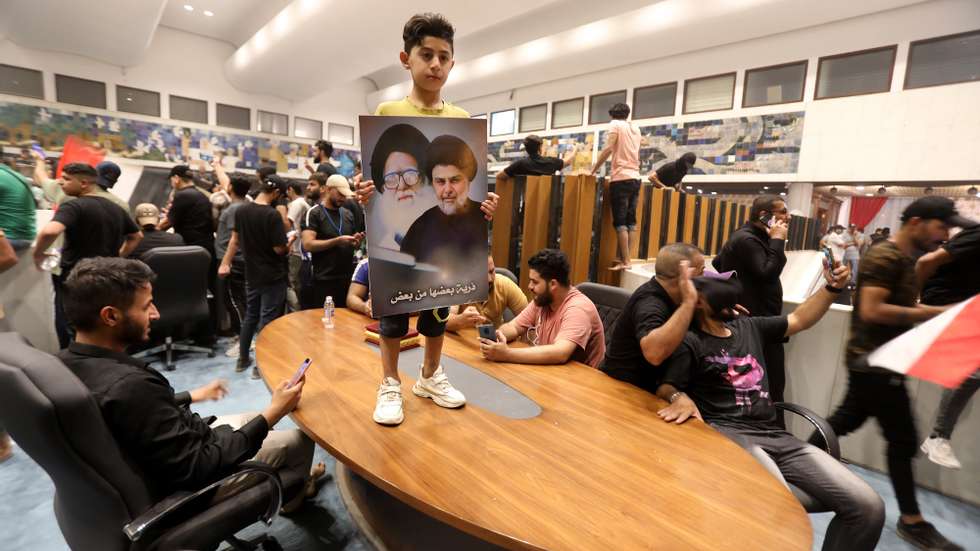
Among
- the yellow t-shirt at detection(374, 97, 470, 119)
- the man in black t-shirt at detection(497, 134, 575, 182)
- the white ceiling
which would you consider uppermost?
the white ceiling

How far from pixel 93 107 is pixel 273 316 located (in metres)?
9.81

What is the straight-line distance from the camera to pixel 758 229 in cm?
279

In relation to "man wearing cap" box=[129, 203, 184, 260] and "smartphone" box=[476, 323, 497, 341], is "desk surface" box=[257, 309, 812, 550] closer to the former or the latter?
"smartphone" box=[476, 323, 497, 341]

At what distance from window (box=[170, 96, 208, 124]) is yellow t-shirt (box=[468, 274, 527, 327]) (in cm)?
1136

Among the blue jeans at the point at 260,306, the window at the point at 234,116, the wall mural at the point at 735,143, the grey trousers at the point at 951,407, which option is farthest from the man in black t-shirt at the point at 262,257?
the window at the point at 234,116

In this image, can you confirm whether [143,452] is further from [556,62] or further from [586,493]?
[556,62]

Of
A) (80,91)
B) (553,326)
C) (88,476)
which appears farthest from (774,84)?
(80,91)

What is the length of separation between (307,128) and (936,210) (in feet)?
45.6

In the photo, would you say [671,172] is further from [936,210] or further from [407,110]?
[407,110]

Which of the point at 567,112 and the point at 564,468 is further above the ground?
the point at 567,112

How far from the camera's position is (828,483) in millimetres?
1624

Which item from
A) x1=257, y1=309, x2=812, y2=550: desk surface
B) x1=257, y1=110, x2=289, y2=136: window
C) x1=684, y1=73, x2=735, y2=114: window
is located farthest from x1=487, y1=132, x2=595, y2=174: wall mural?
x1=257, y1=309, x2=812, y2=550: desk surface

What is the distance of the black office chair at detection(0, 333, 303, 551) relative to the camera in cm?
103

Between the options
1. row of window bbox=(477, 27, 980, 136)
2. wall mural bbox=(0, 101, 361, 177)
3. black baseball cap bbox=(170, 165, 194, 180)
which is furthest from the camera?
wall mural bbox=(0, 101, 361, 177)
